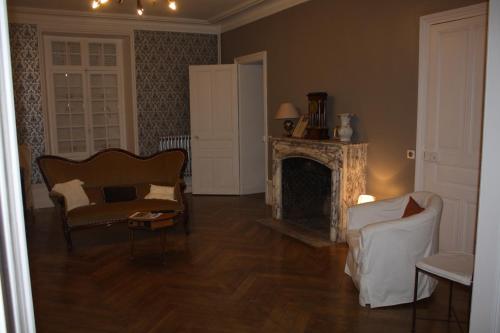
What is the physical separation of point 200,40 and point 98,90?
2.01 meters

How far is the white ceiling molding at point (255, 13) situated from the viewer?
20.3ft

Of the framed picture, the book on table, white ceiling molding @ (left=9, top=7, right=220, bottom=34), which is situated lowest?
the book on table

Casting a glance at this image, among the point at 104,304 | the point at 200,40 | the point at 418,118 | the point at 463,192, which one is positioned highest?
the point at 200,40

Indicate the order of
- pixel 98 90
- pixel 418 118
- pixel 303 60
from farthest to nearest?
1. pixel 98 90
2. pixel 303 60
3. pixel 418 118

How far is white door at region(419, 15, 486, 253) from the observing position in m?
3.72

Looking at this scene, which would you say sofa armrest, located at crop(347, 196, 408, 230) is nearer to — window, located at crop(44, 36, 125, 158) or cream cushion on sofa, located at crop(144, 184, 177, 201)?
cream cushion on sofa, located at crop(144, 184, 177, 201)

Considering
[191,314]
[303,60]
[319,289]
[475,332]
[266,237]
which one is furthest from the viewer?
[303,60]

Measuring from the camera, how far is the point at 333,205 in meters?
4.82

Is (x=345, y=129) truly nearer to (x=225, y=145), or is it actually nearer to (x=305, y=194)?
(x=305, y=194)

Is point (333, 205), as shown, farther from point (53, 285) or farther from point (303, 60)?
point (53, 285)

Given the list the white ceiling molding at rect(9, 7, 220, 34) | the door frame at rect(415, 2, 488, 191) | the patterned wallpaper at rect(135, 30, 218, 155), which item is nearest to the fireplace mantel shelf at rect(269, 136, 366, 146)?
the door frame at rect(415, 2, 488, 191)

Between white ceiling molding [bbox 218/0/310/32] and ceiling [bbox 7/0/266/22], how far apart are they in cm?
16

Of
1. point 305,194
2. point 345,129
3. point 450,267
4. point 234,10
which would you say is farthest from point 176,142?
point 450,267

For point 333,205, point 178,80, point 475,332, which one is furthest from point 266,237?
point 178,80
